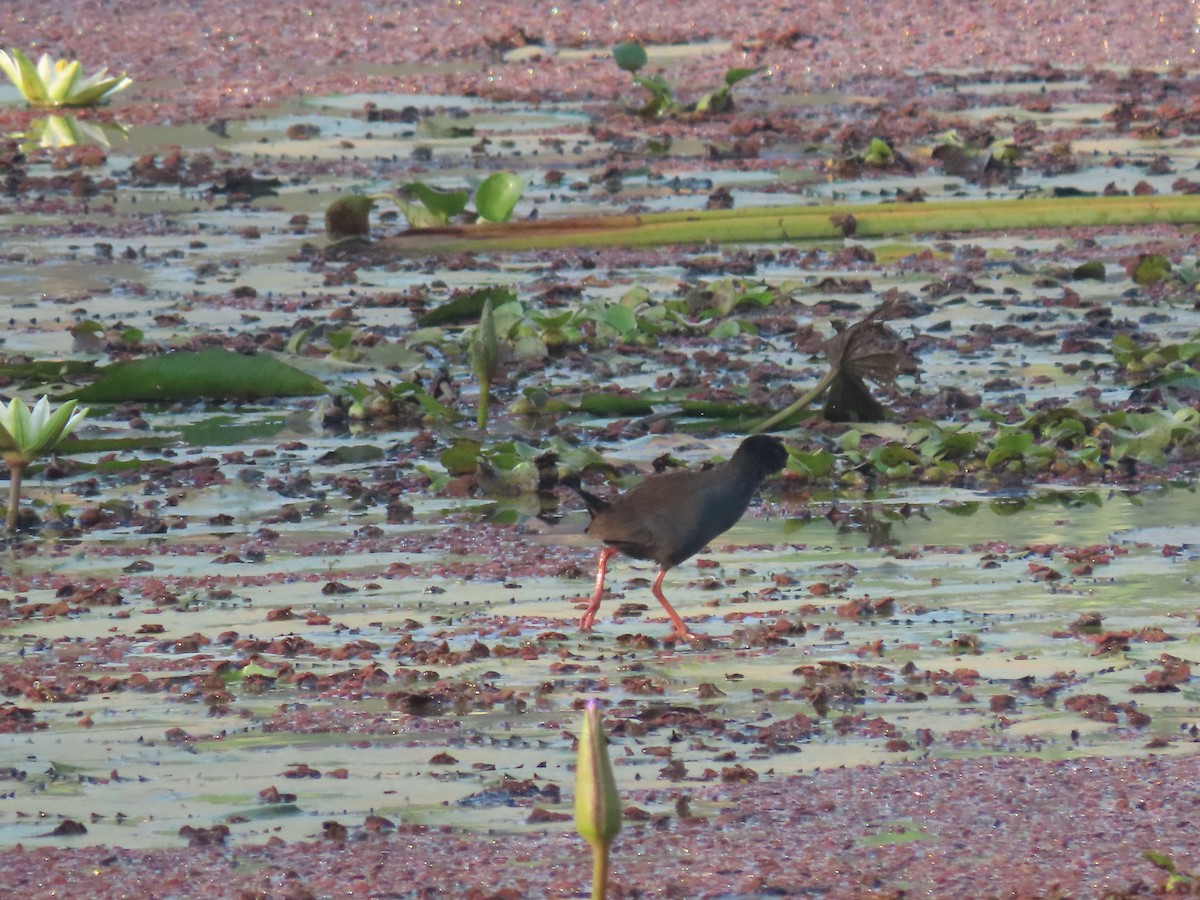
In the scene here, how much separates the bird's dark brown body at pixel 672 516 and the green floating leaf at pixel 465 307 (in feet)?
10.9

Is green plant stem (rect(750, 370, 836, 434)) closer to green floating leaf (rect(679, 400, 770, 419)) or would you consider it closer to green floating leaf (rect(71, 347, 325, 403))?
green floating leaf (rect(679, 400, 770, 419))

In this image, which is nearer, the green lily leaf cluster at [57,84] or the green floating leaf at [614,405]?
the green floating leaf at [614,405]

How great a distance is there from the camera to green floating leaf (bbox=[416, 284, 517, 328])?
8.75m

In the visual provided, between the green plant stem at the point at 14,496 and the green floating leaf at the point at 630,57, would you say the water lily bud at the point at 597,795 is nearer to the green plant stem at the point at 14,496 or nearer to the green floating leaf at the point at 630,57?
the green plant stem at the point at 14,496

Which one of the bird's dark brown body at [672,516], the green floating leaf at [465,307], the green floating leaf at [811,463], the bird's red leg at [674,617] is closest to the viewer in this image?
the bird's red leg at [674,617]

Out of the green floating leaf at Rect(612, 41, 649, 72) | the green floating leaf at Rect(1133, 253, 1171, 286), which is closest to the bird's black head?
the green floating leaf at Rect(1133, 253, 1171, 286)

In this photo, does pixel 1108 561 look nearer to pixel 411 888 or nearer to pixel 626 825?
pixel 626 825

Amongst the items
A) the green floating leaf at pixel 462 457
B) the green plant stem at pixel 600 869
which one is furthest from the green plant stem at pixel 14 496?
the green plant stem at pixel 600 869

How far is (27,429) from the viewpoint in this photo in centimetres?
604

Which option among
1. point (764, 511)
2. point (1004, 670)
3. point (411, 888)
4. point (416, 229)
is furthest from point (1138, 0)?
point (411, 888)

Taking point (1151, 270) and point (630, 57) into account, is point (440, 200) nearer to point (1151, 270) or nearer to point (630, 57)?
point (1151, 270)

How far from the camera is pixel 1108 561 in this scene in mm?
5723

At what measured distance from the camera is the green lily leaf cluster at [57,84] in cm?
1537

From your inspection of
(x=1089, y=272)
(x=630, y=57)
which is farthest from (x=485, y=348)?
(x=630, y=57)
